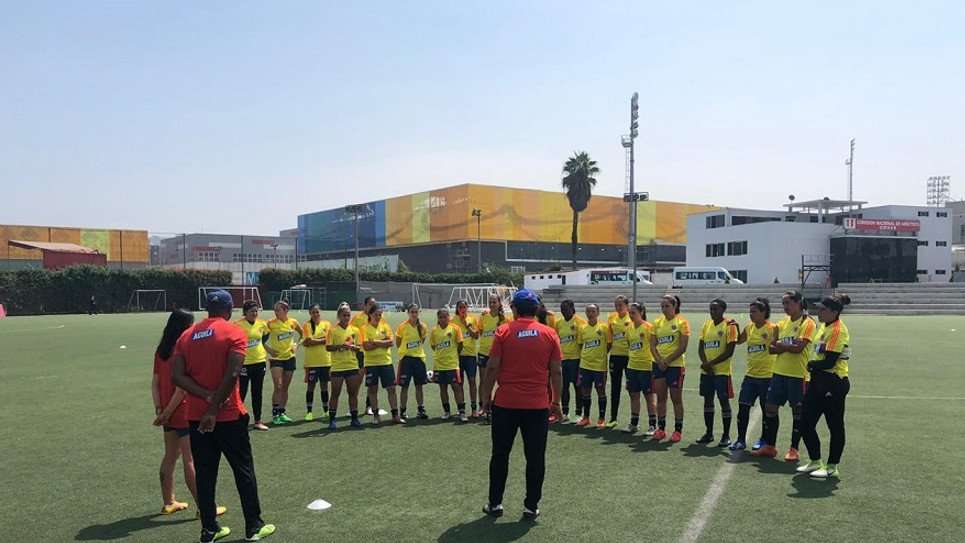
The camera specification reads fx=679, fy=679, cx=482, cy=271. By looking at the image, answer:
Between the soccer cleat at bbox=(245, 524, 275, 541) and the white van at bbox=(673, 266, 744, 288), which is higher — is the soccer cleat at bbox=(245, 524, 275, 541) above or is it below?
below

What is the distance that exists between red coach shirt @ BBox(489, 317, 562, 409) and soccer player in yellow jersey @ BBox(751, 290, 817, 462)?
3456mm

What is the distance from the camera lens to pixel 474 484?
23.4 ft

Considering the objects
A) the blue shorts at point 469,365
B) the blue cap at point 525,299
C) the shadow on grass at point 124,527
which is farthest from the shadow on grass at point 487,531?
the blue shorts at point 469,365

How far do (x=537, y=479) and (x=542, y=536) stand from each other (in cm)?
50

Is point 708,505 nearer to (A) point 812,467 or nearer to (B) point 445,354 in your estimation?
(A) point 812,467

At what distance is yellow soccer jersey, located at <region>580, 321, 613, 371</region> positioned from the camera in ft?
32.9

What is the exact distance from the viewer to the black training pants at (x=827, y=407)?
7.11m

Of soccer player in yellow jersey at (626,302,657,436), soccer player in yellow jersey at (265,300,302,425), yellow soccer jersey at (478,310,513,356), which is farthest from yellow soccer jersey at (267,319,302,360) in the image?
soccer player in yellow jersey at (626,302,657,436)

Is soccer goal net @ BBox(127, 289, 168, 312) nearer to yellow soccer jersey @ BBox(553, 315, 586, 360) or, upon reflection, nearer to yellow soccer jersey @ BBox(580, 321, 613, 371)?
yellow soccer jersey @ BBox(553, 315, 586, 360)

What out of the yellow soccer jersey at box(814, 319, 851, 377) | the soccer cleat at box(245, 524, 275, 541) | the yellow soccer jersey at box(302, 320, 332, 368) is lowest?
the soccer cleat at box(245, 524, 275, 541)

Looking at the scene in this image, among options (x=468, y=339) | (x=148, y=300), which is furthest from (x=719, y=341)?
(x=148, y=300)

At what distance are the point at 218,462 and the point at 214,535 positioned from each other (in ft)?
2.05

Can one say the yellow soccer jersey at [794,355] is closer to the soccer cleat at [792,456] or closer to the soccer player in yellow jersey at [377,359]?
the soccer cleat at [792,456]

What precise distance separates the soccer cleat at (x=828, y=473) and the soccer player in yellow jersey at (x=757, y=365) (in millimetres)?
985
